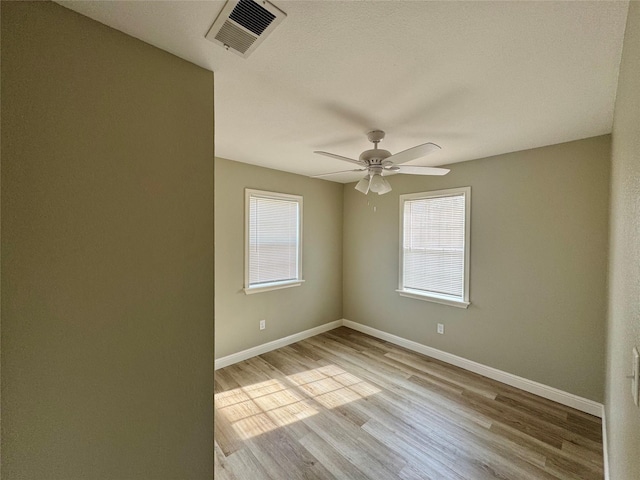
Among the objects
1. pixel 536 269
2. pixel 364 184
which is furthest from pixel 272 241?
pixel 536 269

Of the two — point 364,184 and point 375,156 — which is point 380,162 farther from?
point 364,184

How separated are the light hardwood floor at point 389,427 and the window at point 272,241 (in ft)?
3.54

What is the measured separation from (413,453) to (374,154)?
7.40 ft

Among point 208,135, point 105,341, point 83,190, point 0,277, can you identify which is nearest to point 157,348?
point 105,341

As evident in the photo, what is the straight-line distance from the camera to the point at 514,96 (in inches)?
64.8

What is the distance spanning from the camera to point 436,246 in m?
3.36

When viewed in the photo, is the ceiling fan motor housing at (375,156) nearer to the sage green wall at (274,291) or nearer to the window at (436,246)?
the window at (436,246)

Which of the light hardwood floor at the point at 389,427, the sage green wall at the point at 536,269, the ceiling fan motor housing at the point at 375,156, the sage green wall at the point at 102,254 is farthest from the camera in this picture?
the sage green wall at the point at 536,269

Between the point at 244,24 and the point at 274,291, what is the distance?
3006 millimetres

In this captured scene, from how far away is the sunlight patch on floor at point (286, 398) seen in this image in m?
2.21

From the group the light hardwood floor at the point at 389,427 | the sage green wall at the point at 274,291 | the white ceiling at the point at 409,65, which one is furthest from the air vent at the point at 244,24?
the light hardwood floor at the point at 389,427

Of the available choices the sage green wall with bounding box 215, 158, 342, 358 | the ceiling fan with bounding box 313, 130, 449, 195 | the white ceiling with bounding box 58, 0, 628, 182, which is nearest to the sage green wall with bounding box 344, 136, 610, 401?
the white ceiling with bounding box 58, 0, 628, 182

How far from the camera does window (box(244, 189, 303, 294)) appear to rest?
3336 mm

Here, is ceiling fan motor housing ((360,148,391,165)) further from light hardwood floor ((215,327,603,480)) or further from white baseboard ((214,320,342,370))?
white baseboard ((214,320,342,370))
